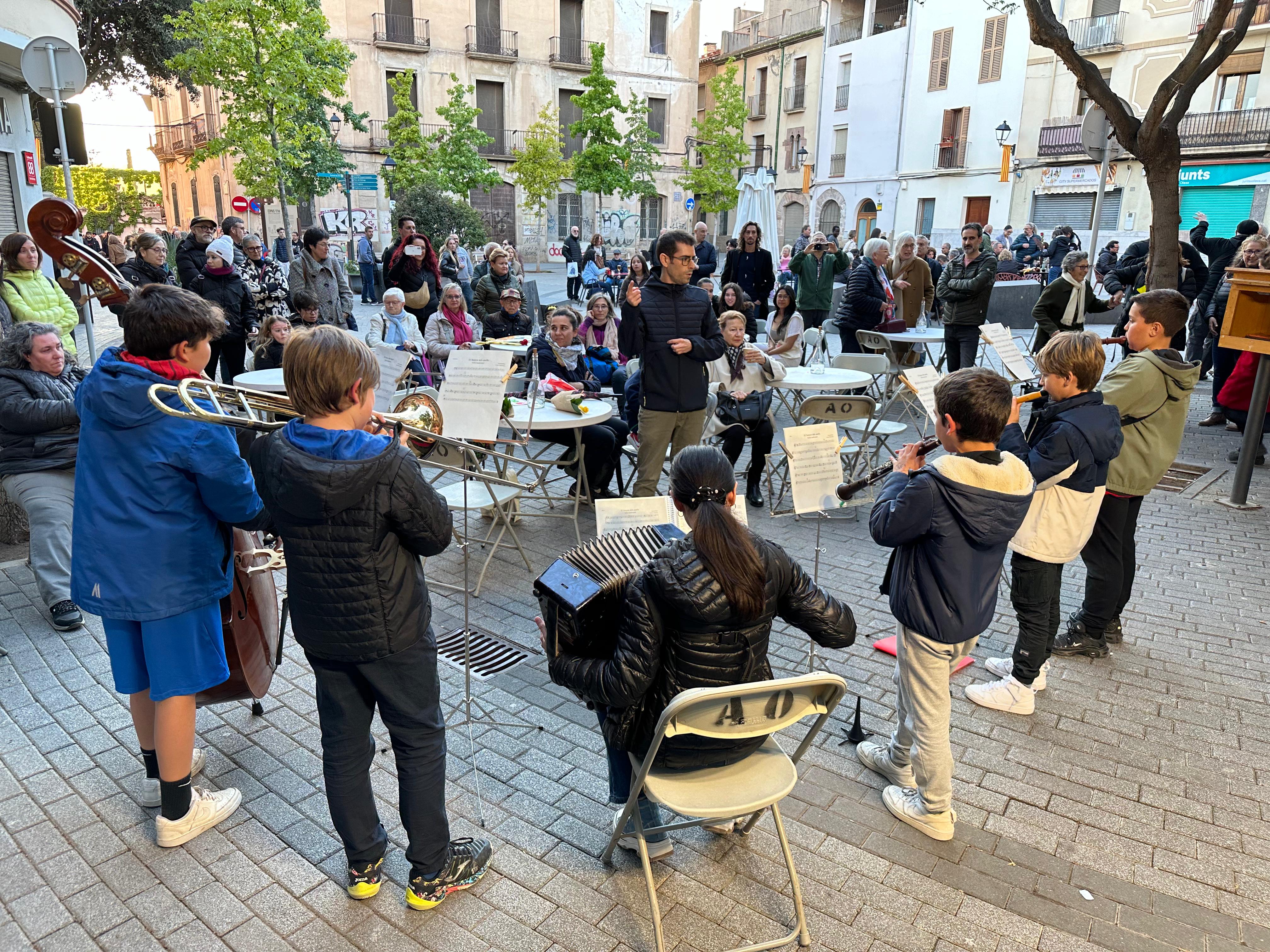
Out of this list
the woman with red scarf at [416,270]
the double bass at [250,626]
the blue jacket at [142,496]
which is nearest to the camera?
the blue jacket at [142,496]

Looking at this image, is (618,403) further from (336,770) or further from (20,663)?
(336,770)

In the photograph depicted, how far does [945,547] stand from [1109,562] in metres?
2.02

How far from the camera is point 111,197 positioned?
54.4 m

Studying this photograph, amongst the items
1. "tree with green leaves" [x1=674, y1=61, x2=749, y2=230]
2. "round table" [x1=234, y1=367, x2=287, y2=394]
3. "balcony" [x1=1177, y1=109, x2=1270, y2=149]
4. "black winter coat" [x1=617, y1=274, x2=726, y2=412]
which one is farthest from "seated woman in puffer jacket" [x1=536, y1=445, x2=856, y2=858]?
"tree with green leaves" [x1=674, y1=61, x2=749, y2=230]

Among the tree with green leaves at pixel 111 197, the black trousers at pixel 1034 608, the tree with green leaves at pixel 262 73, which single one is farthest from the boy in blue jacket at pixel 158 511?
the tree with green leaves at pixel 111 197

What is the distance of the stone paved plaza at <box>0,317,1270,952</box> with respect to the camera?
256 centimetres

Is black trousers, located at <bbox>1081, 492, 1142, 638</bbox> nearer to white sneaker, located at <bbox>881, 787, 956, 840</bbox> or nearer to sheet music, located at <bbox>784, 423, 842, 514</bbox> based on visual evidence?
sheet music, located at <bbox>784, 423, 842, 514</bbox>

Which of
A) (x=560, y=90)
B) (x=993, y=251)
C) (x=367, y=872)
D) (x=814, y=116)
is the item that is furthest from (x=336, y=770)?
(x=814, y=116)

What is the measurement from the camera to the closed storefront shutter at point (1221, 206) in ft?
81.0

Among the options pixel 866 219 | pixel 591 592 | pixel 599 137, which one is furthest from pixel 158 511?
pixel 866 219

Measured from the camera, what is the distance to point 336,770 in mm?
2457

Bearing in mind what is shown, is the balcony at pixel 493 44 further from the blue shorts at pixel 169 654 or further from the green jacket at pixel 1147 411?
the blue shorts at pixel 169 654

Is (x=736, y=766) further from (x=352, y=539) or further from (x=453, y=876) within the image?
(x=352, y=539)

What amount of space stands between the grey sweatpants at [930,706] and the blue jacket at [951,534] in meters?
0.07
